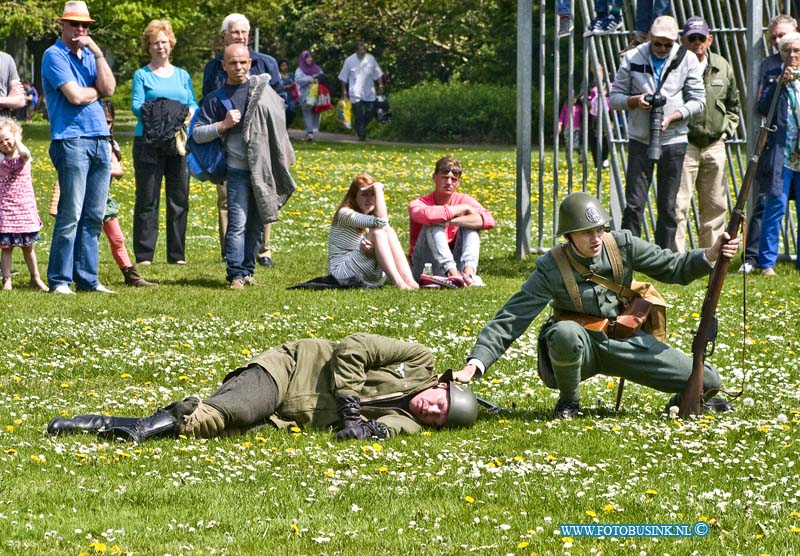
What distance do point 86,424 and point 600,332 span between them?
2.78m

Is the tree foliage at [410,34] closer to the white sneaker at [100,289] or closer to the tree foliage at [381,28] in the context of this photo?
the tree foliage at [381,28]

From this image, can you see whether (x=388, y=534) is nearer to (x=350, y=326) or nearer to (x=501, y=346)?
(x=501, y=346)

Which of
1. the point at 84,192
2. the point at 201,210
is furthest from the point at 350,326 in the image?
the point at 201,210

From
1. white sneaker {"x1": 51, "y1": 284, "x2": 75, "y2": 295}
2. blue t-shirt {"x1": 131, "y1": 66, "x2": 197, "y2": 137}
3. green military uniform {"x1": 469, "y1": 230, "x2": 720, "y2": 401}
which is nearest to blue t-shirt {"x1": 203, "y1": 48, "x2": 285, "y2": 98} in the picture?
blue t-shirt {"x1": 131, "y1": 66, "x2": 197, "y2": 137}

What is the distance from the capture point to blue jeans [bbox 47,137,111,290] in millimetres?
12211

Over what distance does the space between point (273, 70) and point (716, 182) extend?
15.0 feet

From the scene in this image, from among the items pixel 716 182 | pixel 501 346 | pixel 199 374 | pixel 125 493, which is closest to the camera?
pixel 125 493

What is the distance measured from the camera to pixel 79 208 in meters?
12.3

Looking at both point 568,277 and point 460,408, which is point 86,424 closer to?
point 460,408

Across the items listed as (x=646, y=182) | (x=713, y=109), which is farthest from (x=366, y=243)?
(x=713, y=109)

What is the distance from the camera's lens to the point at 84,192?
12.4 metres

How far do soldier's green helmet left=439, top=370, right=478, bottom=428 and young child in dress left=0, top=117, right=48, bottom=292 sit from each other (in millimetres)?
6272

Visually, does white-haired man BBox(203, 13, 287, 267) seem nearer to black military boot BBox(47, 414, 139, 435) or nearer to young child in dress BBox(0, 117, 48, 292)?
young child in dress BBox(0, 117, 48, 292)

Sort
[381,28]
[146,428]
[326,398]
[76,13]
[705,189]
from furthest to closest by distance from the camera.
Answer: [381,28] < [705,189] < [76,13] < [326,398] < [146,428]
